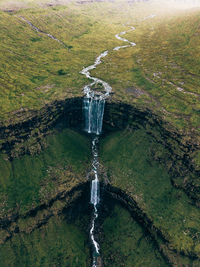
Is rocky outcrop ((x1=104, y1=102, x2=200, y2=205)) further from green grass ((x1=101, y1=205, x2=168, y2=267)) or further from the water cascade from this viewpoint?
green grass ((x1=101, y1=205, x2=168, y2=267))

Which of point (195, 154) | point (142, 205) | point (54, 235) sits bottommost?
point (54, 235)

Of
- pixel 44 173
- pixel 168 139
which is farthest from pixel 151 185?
pixel 44 173

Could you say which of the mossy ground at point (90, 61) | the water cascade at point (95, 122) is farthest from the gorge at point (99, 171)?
the mossy ground at point (90, 61)

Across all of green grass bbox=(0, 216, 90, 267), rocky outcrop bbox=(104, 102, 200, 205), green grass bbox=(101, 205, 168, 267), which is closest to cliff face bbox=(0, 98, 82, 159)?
rocky outcrop bbox=(104, 102, 200, 205)

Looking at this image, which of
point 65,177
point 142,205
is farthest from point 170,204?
point 65,177

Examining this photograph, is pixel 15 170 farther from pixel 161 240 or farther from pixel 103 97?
pixel 161 240
